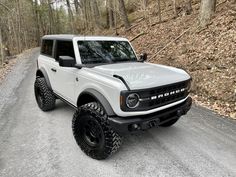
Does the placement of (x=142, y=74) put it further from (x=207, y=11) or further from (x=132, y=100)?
(x=207, y=11)

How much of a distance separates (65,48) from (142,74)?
188 cm

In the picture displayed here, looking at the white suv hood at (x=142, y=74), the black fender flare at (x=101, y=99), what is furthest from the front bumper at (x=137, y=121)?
the white suv hood at (x=142, y=74)

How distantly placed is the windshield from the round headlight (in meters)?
1.34

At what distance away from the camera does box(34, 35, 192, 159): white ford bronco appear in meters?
3.11

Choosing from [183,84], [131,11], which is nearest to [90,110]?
[183,84]

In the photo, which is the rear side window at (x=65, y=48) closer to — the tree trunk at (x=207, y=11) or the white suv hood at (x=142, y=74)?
the white suv hood at (x=142, y=74)

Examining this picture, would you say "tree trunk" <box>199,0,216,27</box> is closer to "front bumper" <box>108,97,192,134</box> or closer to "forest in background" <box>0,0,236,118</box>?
"forest in background" <box>0,0,236,118</box>

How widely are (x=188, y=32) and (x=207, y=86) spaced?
4254mm

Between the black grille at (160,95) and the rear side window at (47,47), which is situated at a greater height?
the rear side window at (47,47)

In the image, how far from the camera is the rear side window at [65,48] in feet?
13.9

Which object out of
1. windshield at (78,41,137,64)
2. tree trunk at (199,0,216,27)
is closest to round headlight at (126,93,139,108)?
windshield at (78,41,137,64)

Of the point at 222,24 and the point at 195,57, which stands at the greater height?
the point at 222,24

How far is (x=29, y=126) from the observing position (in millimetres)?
4738

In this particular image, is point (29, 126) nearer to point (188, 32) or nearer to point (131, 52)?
point (131, 52)
